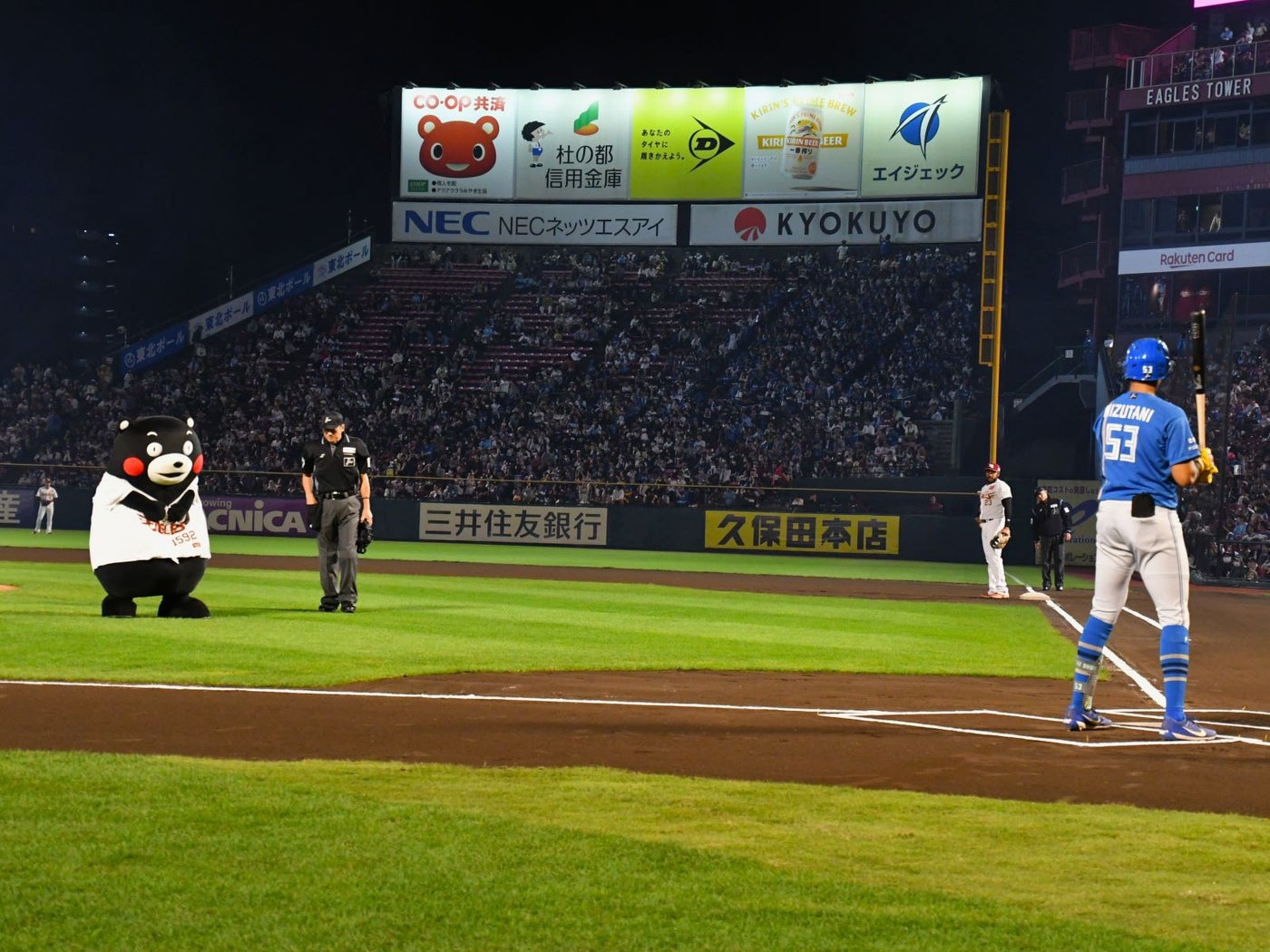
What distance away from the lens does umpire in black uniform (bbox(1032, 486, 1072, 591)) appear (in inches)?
991

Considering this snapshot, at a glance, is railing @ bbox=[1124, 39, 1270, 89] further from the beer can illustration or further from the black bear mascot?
the black bear mascot

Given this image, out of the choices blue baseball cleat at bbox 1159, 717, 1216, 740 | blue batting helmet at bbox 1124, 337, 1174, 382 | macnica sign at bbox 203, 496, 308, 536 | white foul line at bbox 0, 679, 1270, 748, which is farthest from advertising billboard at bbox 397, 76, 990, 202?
blue baseball cleat at bbox 1159, 717, 1216, 740

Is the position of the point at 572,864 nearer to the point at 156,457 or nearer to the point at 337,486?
the point at 156,457

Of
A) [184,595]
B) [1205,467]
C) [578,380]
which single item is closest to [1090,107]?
[578,380]

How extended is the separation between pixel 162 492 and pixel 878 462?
29.2 meters

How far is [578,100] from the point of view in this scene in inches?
1917

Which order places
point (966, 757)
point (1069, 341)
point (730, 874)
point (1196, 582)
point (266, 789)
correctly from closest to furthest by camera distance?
point (730, 874), point (266, 789), point (966, 757), point (1196, 582), point (1069, 341)

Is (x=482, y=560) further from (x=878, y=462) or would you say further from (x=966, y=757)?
(x=966, y=757)

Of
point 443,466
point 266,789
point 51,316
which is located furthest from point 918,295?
point 266,789

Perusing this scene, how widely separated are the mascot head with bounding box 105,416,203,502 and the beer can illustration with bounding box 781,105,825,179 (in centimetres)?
3572

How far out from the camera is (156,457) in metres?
13.8

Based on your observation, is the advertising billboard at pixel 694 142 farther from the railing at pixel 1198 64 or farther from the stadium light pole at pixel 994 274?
the railing at pixel 1198 64

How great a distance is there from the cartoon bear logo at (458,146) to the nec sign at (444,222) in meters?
1.49

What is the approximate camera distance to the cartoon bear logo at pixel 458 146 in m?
49.6
